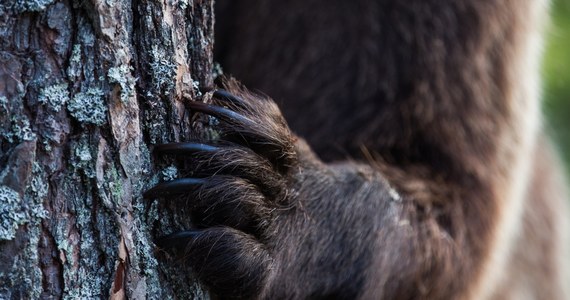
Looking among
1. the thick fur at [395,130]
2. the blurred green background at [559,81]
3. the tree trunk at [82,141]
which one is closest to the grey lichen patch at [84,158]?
the tree trunk at [82,141]

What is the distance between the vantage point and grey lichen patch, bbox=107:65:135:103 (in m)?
1.51

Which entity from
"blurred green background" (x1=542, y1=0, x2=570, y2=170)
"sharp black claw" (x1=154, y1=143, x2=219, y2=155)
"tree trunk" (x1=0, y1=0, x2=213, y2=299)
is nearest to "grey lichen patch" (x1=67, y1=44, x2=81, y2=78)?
"tree trunk" (x1=0, y1=0, x2=213, y2=299)

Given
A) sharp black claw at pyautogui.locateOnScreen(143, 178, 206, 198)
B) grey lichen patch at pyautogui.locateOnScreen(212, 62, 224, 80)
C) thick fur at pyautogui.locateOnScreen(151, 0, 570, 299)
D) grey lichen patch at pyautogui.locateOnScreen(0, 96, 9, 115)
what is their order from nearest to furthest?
grey lichen patch at pyautogui.locateOnScreen(0, 96, 9, 115), sharp black claw at pyautogui.locateOnScreen(143, 178, 206, 198), grey lichen patch at pyautogui.locateOnScreen(212, 62, 224, 80), thick fur at pyautogui.locateOnScreen(151, 0, 570, 299)

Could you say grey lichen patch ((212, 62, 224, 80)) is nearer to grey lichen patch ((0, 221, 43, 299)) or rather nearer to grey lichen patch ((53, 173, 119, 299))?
grey lichen patch ((53, 173, 119, 299))

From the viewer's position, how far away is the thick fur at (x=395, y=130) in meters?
2.24

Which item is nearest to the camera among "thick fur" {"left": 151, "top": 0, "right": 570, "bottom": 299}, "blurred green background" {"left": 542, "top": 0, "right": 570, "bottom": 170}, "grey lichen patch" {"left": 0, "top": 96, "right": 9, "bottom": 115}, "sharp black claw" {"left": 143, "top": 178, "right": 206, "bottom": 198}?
"grey lichen patch" {"left": 0, "top": 96, "right": 9, "bottom": 115}

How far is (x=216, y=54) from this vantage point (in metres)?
3.14

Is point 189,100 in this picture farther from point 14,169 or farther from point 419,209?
point 419,209

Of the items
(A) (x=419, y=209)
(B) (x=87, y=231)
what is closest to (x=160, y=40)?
(B) (x=87, y=231)

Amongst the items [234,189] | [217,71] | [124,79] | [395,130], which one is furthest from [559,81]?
A: [124,79]

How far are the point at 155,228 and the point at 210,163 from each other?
8.7 inches

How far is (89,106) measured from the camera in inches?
58.7

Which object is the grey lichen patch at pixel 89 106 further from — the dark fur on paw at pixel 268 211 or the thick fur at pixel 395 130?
the thick fur at pixel 395 130

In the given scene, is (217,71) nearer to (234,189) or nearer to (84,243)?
(234,189)
